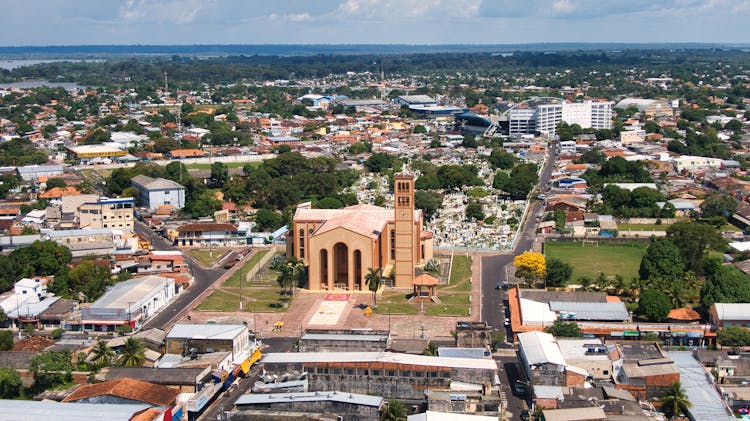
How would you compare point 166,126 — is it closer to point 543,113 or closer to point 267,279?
point 543,113

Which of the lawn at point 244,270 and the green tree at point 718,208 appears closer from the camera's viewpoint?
the lawn at point 244,270

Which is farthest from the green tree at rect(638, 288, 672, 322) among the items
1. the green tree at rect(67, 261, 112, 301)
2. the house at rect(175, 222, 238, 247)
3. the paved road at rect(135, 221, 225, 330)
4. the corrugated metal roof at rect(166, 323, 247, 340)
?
the house at rect(175, 222, 238, 247)

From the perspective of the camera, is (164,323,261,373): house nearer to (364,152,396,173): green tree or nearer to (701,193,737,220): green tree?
(701,193,737,220): green tree

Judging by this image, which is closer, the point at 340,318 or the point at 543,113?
the point at 340,318

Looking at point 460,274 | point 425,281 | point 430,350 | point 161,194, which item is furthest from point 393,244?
point 161,194

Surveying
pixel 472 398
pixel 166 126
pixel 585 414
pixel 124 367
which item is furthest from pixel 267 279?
pixel 166 126

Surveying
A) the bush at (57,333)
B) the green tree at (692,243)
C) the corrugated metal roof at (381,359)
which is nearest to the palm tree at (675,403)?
the corrugated metal roof at (381,359)

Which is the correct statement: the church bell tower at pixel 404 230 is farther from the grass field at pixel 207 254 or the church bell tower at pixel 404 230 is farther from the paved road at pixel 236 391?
the grass field at pixel 207 254
